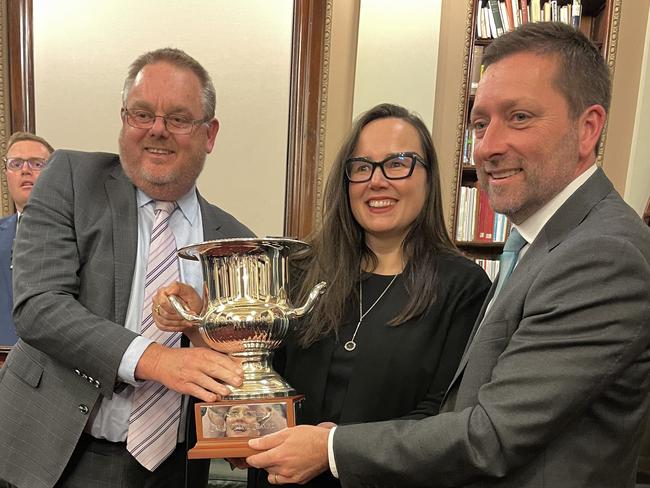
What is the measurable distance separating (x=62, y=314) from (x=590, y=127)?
1.23 meters

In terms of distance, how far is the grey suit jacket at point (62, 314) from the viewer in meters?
1.29

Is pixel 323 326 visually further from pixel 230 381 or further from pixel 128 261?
pixel 128 261

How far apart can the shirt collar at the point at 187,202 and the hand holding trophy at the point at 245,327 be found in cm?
35

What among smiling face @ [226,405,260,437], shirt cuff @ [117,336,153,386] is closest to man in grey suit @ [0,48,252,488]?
shirt cuff @ [117,336,153,386]

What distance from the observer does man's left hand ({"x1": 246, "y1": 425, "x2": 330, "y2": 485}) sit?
3.51 ft

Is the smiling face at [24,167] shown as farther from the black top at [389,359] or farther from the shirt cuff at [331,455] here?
the shirt cuff at [331,455]

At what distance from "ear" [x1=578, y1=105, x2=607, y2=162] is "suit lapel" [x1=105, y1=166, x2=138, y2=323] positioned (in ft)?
3.54

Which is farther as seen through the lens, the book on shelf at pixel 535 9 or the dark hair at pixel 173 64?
the book on shelf at pixel 535 9

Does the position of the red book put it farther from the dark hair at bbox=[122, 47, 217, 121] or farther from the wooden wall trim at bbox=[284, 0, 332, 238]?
the dark hair at bbox=[122, 47, 217, 121]

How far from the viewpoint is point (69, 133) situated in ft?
11.3

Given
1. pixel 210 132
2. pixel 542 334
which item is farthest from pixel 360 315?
pixel 210 132

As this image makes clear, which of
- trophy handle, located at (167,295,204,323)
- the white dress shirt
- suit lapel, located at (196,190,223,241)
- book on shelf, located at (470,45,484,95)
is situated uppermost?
book on shelf, located at (470,45,484,95)

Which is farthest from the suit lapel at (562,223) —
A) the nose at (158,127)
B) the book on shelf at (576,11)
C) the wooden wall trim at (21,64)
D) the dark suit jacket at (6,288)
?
the wooden wall trim at (21,64)

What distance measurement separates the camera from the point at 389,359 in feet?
4.44
